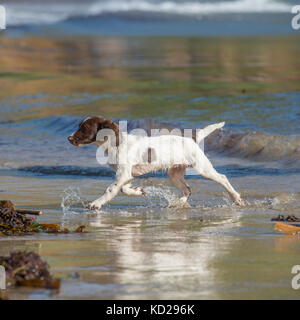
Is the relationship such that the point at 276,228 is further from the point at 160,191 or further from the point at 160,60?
the point at 160,60

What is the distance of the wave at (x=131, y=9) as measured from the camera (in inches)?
2035

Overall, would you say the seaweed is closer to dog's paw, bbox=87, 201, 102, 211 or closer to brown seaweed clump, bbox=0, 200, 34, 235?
brown seaweed clump, bbox=0, 200, 34, 235

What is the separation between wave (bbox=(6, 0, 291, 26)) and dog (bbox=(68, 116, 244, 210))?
41.1 m

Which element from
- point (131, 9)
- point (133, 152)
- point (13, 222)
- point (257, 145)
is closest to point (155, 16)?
point (131, 9)

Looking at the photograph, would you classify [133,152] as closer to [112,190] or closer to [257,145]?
[112,190]

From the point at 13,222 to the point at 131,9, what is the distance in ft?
153

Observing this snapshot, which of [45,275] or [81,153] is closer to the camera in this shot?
[45,275]

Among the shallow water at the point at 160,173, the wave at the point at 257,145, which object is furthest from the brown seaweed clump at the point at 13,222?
the wave at the point at 257,145

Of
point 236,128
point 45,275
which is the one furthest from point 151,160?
point 236,128

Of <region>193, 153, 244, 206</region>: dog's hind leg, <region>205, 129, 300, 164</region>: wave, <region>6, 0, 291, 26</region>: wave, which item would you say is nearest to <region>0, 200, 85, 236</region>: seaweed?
<region>193, 153, 244, 206</region>: dog's hind leg

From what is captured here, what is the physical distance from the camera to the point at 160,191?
10422 mm

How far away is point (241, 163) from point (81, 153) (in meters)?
2.75

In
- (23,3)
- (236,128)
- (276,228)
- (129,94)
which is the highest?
(23,3)
